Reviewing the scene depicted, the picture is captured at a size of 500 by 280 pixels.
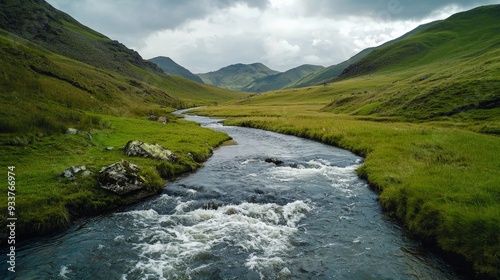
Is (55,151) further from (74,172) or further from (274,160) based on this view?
(274,160)

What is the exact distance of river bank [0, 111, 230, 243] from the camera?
14.6 meters

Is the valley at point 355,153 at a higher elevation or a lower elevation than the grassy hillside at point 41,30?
lower

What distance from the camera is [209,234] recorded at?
14531 millimetres

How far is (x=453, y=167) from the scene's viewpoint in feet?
62.4

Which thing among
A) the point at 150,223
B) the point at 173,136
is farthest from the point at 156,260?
the point at 173,136

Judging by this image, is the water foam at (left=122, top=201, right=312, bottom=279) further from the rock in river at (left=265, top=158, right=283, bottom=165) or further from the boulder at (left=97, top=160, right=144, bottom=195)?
the rock in river at (left=265, top=158, right=283, bottom=165)

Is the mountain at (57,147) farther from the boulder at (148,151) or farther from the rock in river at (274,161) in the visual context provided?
the rock in river at (274,161)

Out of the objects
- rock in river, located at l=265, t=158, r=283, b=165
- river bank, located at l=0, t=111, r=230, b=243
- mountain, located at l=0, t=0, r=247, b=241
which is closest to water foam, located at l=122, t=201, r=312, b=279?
river bank, located at l=0, t=111, r=230, b=243

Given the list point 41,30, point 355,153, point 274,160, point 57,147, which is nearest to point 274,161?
point 274,160

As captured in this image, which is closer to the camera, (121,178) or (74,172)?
(74,172)

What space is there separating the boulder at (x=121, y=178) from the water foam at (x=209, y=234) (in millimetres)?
2485

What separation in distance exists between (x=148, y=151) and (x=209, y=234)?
13.5 meters

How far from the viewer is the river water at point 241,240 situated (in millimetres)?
11500

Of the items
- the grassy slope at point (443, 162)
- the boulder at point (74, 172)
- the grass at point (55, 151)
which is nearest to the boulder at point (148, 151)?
the grass at point (55, 151)
